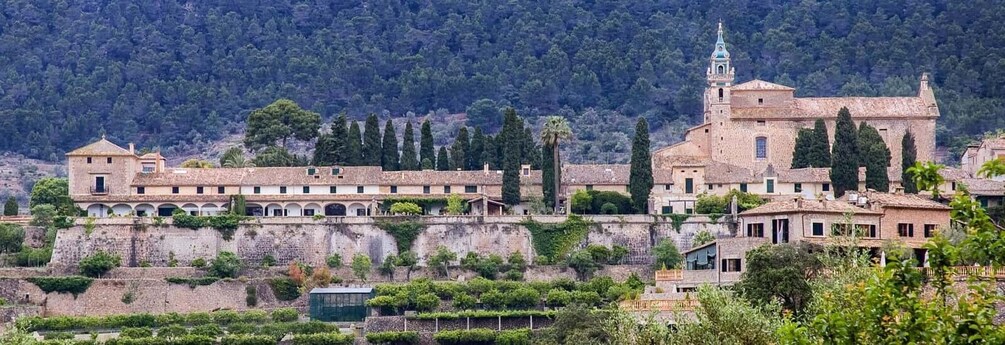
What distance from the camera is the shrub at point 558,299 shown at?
65.0 metres

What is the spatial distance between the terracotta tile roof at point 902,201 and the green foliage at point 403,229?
17.5 meters

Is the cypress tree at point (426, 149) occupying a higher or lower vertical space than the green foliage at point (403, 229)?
higher

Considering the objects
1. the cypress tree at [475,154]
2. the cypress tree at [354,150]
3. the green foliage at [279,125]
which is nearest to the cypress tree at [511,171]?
the cypress tree at [475,154]

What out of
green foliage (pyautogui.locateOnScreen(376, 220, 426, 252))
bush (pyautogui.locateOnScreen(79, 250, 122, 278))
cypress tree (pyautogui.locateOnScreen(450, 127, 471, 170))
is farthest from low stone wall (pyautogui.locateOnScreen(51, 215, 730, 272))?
cypress tree (pyautogui.locateOnScreen(450, 127, 471, 170))

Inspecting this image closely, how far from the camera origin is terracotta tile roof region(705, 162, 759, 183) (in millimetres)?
76625

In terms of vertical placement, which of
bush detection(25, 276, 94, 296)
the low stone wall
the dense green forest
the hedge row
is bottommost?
the hedge row

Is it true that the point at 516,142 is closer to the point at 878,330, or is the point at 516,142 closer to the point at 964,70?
the point at 878,330

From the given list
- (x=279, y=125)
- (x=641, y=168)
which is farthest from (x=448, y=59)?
(x=641, y=168)

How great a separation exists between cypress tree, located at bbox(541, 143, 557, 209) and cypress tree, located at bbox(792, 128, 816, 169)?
1008 centimetres

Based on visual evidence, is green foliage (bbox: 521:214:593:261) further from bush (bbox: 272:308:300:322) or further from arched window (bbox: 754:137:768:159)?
arched window (bbox: 754:137:768:159)

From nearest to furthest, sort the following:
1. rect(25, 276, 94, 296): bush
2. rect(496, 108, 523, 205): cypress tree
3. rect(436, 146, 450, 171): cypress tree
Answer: rect(25, 276, 94, 296): bush < rect(496, 108, 523, 205): cypress tree < rect(436, 146, 450, 171): cypress tree

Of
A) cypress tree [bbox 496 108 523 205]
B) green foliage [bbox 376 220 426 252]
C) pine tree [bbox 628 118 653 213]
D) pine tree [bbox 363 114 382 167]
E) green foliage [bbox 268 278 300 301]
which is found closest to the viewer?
green foliage [bbox 268 278 300 301]

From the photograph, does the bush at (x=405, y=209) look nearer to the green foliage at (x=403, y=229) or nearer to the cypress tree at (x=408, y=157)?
the green foliage at (x=403, y=229)

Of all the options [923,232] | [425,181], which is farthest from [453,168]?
[923,232]
